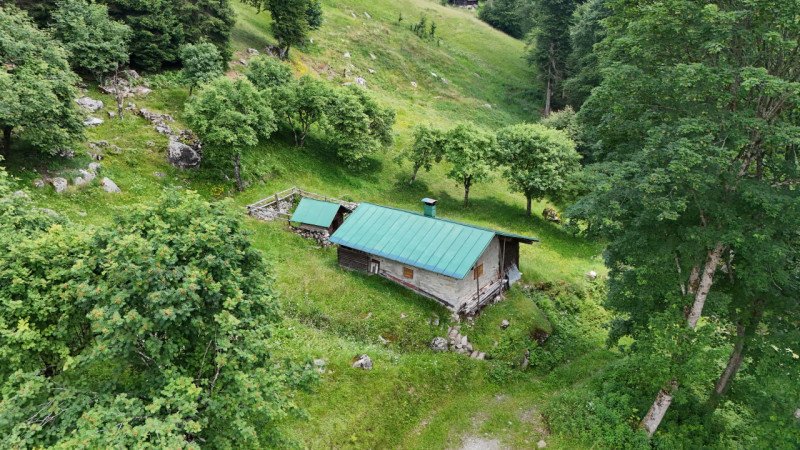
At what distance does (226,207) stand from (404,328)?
14.7 metres

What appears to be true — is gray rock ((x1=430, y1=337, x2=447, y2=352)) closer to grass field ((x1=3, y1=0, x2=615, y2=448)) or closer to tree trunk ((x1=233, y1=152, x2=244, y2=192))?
grass field ((x1=3, y1=0, x2=615, y2=448))

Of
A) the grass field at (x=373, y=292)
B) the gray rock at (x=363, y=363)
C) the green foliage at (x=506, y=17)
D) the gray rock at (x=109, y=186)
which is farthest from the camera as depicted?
the green foliage at (x=506, y=17)

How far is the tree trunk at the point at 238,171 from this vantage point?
3594 centimetres

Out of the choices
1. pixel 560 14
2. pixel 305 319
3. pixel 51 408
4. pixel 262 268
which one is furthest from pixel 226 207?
pixel 560 14

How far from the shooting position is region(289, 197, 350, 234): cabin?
109 feet

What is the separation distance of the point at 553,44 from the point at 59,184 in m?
66.9

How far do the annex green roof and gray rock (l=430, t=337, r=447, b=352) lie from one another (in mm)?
3477

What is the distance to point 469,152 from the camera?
4169 centimetres

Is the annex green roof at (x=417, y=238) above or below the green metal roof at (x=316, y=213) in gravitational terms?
above

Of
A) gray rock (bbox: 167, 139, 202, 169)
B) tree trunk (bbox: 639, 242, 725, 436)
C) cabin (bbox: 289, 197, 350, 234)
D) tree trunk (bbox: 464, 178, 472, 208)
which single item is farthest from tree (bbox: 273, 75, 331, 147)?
tree trunk (bbox: 639, 242, 725, 436)

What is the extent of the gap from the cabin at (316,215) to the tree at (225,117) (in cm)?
624

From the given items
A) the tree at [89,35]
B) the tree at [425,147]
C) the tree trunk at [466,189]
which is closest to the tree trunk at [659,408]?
the tree trunk at [466,189]

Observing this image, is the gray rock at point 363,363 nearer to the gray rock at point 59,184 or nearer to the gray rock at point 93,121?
the gray rock at point 59,184

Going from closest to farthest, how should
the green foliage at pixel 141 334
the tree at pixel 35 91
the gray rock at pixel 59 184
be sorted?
the green foliage at pixel 141 334 < the tree at pixel 35 91 < the gray rock at pixel 59 184
